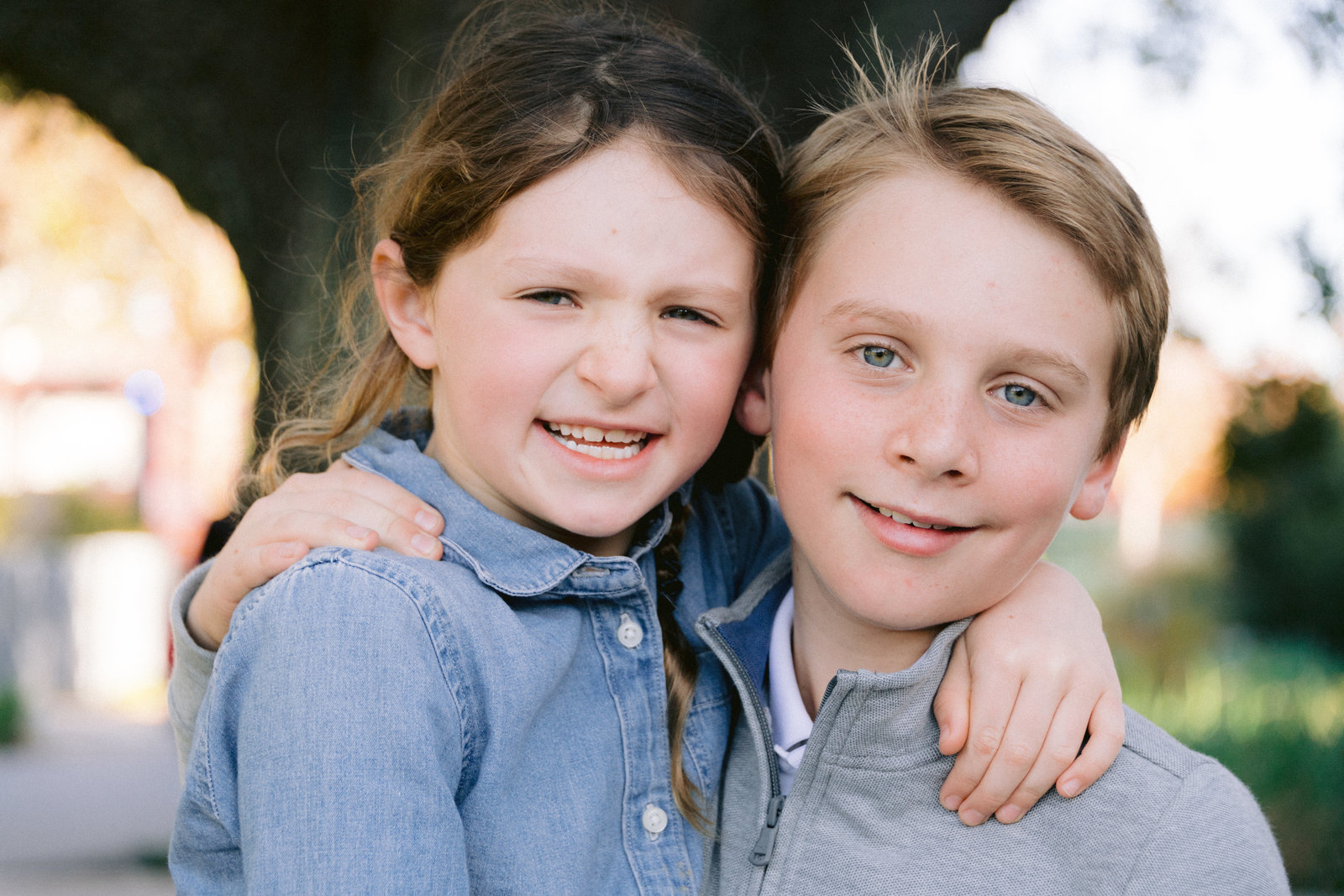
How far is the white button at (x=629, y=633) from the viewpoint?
5.51 ft

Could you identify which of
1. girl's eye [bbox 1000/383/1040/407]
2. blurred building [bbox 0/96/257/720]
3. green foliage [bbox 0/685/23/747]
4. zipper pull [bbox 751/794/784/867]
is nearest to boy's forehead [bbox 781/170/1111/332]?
girl's eye [bbox 1000/383/1040/407]

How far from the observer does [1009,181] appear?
1601 mm

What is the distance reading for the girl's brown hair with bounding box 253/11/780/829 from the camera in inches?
65.7

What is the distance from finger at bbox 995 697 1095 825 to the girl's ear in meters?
1.09

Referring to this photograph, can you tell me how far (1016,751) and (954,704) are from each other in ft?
0.39

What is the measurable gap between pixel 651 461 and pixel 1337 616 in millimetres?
8716

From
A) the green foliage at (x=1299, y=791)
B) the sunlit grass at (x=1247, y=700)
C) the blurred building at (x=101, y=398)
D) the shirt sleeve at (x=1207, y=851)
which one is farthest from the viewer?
the blurred building at (x=101, y=398)

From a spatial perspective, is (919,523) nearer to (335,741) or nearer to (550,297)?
(550,297)

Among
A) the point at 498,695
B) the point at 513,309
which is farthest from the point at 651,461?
the point at 498,695

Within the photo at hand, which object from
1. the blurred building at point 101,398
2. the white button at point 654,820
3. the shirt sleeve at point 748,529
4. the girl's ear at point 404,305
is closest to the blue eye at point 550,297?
the girl's ear at point 404,305

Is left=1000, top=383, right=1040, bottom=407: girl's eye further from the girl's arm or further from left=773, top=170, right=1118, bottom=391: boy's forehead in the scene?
the girl's arm

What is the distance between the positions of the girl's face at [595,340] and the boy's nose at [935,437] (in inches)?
12.1

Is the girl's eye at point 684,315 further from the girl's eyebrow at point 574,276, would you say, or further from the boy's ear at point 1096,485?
the boy's ear at point 1096,485

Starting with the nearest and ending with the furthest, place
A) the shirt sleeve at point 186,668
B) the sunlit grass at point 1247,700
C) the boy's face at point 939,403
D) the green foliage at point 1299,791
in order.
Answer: the boy's face at point 939,403 < the shirt sleeve at point 186,668 < the green foliage at point 1299,791 < the sunlit grass at point 1247,700
